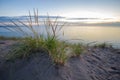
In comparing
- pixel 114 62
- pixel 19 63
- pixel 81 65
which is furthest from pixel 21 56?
pixel 114 62

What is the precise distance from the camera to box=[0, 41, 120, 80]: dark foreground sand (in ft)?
17.4

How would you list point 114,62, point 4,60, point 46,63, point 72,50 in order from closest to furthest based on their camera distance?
point 46,63, point 4,60, point 72,50, point 114,62

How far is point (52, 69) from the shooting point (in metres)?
5.33

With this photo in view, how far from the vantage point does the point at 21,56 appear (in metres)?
5.79

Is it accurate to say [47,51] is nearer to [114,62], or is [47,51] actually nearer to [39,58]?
[39,58]

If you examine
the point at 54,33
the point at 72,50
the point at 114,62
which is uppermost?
the point at 54,33

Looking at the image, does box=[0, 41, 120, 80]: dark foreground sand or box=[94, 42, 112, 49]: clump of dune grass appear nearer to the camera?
box=[0, 41, 120, 80]: dark foreground sand

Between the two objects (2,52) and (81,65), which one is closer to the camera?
(81,65)

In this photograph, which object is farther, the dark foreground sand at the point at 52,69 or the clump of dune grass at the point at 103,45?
the clump of dune grass at the point at 103,45

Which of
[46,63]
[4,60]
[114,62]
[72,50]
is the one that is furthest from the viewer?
[114,62]

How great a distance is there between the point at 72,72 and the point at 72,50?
966 millimetres

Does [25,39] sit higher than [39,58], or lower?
higher

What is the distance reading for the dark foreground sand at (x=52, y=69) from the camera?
5309 mm

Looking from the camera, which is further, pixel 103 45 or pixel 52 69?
pixel 103 45
